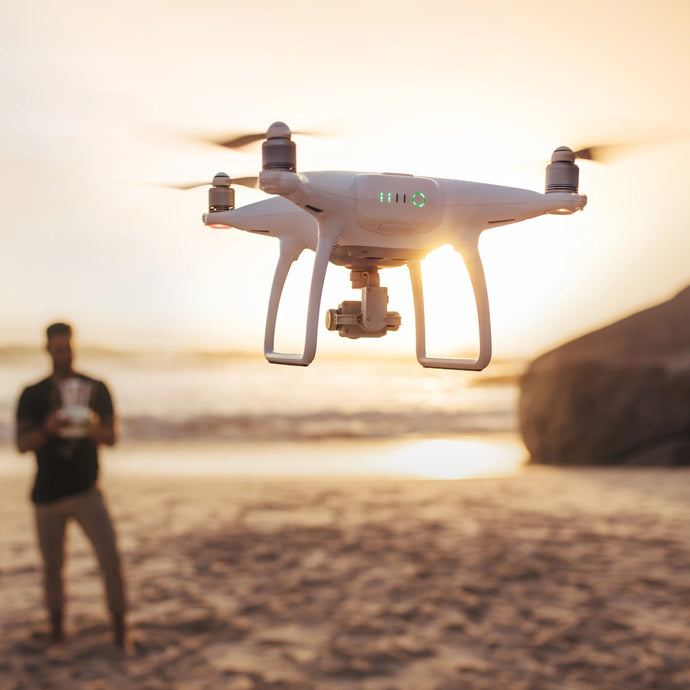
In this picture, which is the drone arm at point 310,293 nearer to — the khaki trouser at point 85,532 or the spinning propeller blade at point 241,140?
the spinning propeller blade at point 241,140

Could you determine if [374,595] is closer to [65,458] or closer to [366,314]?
[65,458]

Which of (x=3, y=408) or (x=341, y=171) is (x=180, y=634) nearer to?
(x=341, y=171)

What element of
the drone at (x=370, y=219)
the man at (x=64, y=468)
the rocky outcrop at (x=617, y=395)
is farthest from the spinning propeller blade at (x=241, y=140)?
the rocky outcrop at (x=617, y=395)

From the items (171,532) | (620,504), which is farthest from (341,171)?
(620,504)

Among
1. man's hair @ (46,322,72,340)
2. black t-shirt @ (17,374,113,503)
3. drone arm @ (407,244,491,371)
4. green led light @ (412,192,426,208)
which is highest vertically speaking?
green led light @ (412,192,426,208)

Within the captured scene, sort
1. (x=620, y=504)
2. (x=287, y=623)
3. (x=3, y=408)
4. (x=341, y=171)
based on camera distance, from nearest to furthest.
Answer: (x=341, y=171) → (x=287, y=623) → (x=620, y=504) → (x=3, y=408)

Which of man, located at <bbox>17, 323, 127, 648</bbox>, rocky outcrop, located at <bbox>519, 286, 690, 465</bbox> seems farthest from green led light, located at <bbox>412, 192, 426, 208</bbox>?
rocky outcrop, located at <bbox>519, 286, 690, 465</bbox>

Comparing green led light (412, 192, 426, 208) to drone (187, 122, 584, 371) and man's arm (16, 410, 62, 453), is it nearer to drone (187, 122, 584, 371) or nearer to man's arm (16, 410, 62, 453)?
drone (187, 122, 584, 371)
